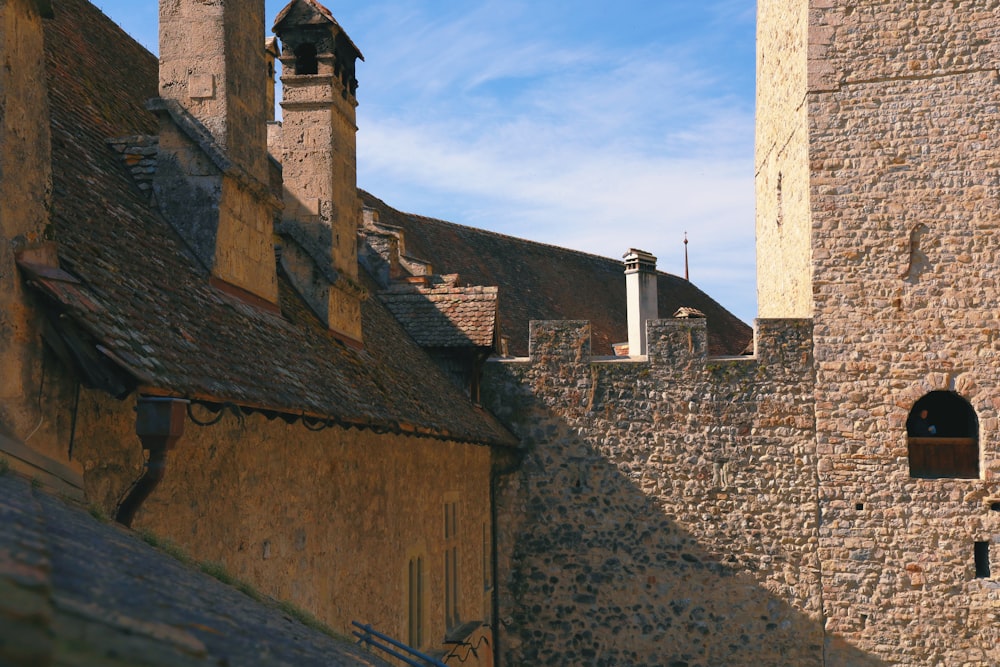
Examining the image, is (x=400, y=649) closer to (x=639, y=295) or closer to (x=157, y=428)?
(x=157, y=428)

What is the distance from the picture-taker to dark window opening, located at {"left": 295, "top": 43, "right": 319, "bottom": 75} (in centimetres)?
1024

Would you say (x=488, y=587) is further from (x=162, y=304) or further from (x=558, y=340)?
(x=162, y=304)

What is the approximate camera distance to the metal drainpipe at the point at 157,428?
4336 millimetres

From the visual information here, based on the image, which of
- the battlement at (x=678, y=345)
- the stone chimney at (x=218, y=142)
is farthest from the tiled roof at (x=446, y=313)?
the stone chimney at (x=218, y=142)

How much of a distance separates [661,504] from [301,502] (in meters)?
8.75

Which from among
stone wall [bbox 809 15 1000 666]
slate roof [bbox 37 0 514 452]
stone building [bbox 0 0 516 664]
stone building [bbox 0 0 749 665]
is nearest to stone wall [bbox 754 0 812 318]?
stone wall [bbox 809 15 1000 666]

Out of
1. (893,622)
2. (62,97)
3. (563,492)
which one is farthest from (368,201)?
(62,97)

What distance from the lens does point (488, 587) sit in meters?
14.7

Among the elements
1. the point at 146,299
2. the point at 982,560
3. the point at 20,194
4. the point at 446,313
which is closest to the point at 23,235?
the point at 20,194

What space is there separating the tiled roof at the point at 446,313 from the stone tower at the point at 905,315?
177 inches

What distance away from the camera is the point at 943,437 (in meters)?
14.4

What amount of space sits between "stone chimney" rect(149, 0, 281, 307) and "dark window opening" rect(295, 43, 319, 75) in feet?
6.80

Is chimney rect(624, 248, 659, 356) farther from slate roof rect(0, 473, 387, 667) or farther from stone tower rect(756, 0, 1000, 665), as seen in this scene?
slate roof rect(0, 473, 387, 667)

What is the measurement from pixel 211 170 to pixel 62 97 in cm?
100
